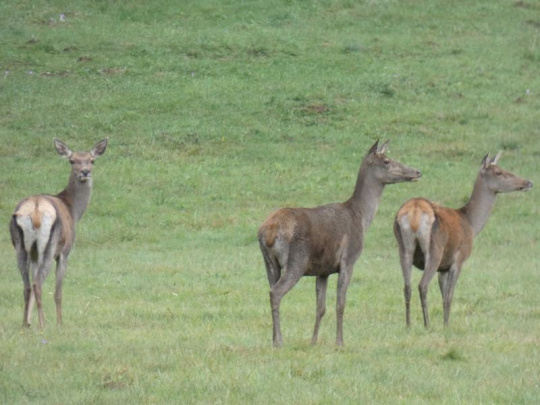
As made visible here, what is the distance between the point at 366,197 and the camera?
448 inches

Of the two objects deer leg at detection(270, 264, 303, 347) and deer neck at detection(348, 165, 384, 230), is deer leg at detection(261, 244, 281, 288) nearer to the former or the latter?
deer leg at detection(270, 264, 303, 347)

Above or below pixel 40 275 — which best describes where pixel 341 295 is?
below

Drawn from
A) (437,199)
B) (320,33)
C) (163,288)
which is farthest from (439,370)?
(320,33)

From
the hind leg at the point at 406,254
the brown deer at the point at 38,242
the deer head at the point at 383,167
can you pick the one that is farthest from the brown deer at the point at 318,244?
the brown deer at the point at 38,242

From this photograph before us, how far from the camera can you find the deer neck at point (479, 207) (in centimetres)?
1299

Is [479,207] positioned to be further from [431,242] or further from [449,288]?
[431,242]

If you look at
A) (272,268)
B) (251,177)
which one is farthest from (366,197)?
(251,177)

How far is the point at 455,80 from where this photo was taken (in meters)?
26.9

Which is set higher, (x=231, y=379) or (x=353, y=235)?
(x=353, y=235)

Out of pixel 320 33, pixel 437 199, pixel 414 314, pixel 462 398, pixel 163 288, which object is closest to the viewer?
pixel 462 398

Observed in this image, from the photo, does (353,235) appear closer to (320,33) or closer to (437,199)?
(437,199)

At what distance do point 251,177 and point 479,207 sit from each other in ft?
29.5

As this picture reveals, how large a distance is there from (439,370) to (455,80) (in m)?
18.4

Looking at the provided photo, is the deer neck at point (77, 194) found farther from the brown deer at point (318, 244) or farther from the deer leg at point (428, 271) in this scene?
the deer leg at point (428, 271)
